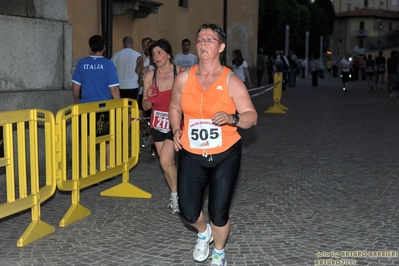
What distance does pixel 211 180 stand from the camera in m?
4.90

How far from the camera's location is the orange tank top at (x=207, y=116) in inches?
187

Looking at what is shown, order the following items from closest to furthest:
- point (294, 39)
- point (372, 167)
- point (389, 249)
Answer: point (389, 249)
point (372, 167)
point (294, 39)

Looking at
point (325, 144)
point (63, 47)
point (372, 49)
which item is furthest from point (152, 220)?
point (372, 49)

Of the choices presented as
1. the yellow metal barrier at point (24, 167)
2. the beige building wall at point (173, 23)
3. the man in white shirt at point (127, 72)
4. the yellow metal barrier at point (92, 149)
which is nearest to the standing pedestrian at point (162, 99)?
the yellow metal barrier at point (92, 149)

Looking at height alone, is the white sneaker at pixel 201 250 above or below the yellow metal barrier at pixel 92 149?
below

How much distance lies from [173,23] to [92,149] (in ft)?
50.1

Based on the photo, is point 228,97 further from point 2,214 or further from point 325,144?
point 325,144

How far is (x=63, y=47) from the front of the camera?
966cm

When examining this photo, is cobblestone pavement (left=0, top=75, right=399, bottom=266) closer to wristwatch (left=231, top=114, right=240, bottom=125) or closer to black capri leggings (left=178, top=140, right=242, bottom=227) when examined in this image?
black capri leggings (left=178, top=140, right=242, bottom=227)

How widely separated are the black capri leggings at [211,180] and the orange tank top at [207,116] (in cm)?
6

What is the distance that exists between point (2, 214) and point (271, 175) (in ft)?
13.7

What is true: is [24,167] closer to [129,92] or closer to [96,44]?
[96,44]

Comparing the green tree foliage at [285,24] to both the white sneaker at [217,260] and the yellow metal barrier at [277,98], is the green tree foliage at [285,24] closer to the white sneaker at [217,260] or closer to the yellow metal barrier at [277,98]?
the yellow metal barrier at [277,98]

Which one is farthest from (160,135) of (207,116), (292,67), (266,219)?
(292,67)
